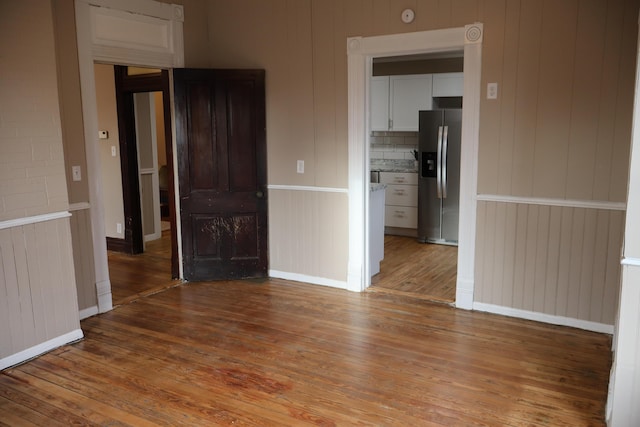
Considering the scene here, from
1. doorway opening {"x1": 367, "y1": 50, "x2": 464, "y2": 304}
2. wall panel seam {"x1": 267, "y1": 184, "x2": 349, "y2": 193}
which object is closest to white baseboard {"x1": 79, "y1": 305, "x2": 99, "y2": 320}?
wall panel seam {"x1": 267, "y1": 184, "x2": 349, "y2": 193}

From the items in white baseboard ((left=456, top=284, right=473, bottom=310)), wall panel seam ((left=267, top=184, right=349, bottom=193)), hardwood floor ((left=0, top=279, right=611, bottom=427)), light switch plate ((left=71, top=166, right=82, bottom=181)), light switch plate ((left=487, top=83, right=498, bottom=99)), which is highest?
light switch plate ((left=487, top=83, right=498, bottom=99))

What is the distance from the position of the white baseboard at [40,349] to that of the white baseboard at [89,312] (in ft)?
1.31

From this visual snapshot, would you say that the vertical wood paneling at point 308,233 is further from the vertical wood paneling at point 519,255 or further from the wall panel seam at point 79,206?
the wall panel seam at point 79,206

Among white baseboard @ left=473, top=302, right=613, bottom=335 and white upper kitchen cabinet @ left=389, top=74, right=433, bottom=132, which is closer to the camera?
white baseboard @ left=473, top=302, right=613, bottom=335

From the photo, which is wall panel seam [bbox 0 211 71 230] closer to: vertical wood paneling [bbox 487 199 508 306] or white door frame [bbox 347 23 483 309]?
white door frame [bbox 347 23 483 309]

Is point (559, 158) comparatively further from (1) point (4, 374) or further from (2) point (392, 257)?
(1) point (4, 374)

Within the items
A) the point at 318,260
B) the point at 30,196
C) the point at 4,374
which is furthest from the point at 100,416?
the point at 318,260

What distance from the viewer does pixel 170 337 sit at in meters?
3.94

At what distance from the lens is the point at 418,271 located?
5.63 m

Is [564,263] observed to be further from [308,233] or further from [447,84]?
[447,84]

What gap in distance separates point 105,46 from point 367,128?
90.1 inches

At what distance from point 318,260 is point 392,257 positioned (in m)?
1.37

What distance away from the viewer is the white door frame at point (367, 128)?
4.18 m

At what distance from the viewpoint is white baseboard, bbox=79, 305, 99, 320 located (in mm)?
4281
